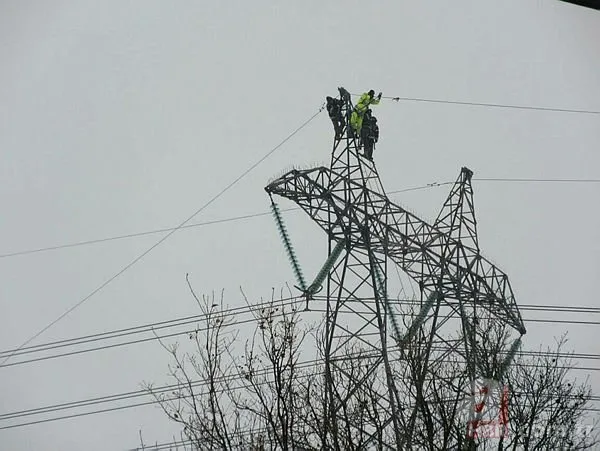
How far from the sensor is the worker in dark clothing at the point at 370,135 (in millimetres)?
19545

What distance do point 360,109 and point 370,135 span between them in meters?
0.74

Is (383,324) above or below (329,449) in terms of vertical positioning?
above

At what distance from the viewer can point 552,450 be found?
15141mm

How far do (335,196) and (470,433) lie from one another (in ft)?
25.4

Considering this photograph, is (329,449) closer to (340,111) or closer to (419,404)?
(419,404)

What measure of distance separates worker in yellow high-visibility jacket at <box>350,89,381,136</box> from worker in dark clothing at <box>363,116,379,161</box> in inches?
10.5

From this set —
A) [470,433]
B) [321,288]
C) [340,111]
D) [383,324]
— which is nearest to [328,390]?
[470,433]

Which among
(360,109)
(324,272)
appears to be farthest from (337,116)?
(324,272)

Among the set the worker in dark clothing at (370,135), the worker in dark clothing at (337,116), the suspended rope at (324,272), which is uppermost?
the worker in dark clothing at (337,116)

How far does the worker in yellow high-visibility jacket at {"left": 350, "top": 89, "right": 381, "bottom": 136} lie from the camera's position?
1941 cm

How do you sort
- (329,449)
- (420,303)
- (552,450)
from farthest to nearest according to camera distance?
(420,303) < (552,450) < (329,449)

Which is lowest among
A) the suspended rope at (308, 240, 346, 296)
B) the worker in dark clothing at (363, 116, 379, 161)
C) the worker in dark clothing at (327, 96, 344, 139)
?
the suspended rope at (308, 240, 346, 296)

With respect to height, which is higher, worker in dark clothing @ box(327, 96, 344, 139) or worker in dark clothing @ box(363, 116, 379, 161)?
worker in dark clothing @ box(327, 96, 344, 139)

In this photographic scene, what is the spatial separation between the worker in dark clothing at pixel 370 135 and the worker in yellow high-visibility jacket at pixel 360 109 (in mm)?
266
